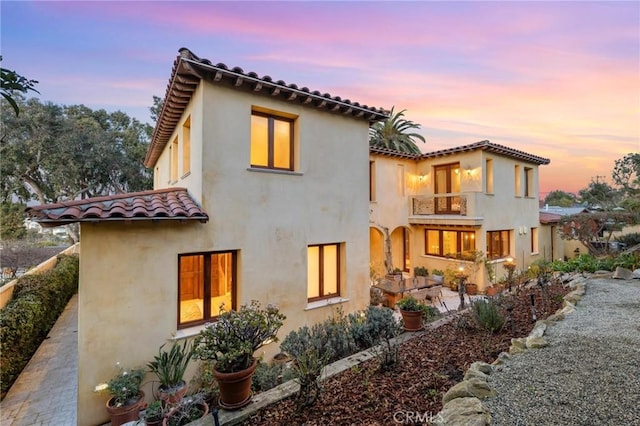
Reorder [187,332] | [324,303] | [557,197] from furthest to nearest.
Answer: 1. [557,197]
2. [324,303]
3. [187,332]

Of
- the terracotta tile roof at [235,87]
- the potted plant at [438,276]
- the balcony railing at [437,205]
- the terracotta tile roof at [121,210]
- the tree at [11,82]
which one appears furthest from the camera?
the balcony railing at [437,205]

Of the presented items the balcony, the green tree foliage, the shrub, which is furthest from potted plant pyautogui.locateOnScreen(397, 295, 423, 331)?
the green tree foliage

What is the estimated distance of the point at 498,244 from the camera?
17.2 m

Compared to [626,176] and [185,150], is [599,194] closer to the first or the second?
[626,176]

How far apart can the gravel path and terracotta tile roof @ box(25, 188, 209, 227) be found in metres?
6.15

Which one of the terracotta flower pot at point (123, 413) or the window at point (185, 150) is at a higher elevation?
the window at point (185, 150)

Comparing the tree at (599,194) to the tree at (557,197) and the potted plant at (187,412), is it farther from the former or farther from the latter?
the potted plant at (187,412)

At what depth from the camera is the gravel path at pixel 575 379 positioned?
10.8 ft

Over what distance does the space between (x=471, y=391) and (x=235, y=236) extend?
5.69 metres

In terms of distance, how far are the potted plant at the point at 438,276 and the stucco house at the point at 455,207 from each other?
40cm

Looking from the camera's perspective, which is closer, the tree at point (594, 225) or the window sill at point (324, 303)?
the window sill at point (324, 303)

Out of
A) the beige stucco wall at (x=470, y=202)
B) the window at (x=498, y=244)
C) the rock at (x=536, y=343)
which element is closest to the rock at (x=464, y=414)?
the rock at (x=536, y=343)

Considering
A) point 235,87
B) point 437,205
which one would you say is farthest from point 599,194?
point 235,87

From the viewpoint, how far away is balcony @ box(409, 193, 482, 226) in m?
15.4
